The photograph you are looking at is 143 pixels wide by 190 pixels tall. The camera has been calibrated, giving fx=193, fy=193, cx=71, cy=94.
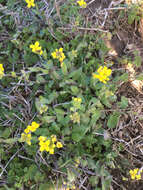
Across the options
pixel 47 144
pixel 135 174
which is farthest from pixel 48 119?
pixel 135 174

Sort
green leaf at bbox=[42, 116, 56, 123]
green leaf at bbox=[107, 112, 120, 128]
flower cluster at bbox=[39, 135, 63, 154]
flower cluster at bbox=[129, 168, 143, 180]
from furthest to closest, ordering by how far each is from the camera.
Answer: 1. green leaf at bbox=[107, 112, 120, 128]
2. green leaf at bbox=[42, 116, 56, 123]
3. flower cluster at bbox=[129, 168, 143, 180]
4. flower cluster at bbox=[39, 135, 63, 154]

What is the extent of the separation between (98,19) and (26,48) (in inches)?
46.8

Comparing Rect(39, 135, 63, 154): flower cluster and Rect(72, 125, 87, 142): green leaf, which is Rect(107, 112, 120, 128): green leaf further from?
Rect(39, 135, 63, 154): flower cluster

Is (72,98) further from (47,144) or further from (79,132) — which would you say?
(47,144)

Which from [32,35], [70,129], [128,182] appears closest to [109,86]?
[70,129]

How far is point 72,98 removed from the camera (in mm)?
2182

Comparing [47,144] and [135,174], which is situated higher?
[47,144]

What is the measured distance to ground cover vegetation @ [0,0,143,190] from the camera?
2188 millimetres

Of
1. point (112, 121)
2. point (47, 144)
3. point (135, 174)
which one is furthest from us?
point (112, 121)

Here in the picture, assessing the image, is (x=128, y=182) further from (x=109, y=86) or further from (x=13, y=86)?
(x=13, y=86)

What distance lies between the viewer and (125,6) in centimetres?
295

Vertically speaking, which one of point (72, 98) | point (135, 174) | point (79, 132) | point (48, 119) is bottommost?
point (135, 174)

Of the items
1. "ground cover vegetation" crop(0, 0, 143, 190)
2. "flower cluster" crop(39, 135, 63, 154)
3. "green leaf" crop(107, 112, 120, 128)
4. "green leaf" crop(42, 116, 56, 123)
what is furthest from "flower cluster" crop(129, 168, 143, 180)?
"green leaf" crop(42, 116, 56, 123)

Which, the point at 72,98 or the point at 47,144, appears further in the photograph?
the point at 72,98
